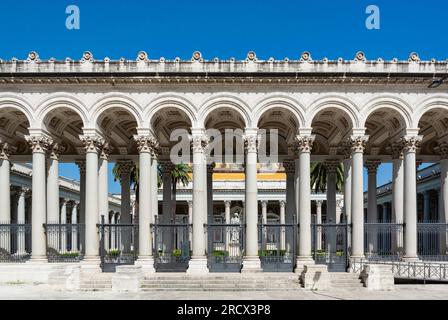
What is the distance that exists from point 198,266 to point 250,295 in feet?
16.0

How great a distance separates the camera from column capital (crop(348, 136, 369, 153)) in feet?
83.9

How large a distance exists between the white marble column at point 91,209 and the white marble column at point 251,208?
25.5ft

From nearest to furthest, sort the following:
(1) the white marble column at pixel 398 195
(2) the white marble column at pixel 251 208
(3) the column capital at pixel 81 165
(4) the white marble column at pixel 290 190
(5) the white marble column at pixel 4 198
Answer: (2) the white marble column at pixel 251 208 → (5) the white marble column at pixel 4 198 → (1) the white marble column at pixel 398 195 → (4) the white marble column at pixel 290 190 → (3) the column capital at pixel 81 165

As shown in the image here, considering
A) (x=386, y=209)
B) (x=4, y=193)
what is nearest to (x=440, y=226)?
(x=4, y=193)

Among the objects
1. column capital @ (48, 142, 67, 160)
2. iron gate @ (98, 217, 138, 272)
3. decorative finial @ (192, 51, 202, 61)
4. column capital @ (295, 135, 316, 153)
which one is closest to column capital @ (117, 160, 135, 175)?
iron gate @ (98, 217, 138, 272)

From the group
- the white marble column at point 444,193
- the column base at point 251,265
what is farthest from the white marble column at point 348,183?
the column base at point 251,265

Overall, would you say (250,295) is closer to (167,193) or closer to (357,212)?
(357,212)

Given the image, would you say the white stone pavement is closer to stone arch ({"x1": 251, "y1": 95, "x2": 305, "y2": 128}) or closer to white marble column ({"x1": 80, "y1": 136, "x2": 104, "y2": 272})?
white marble column ({"x1": 80, "y1": 136, "x2": 104, "y2": 272})

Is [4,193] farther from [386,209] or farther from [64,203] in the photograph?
[386,209]

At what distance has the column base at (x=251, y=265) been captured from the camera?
24.7m

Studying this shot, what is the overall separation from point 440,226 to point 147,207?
53.6 feet

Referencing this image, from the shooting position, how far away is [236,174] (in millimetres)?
70375

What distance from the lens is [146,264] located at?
25156 millimetres

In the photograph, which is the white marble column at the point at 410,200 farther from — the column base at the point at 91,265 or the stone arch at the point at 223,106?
the column base at the point at 91,265
